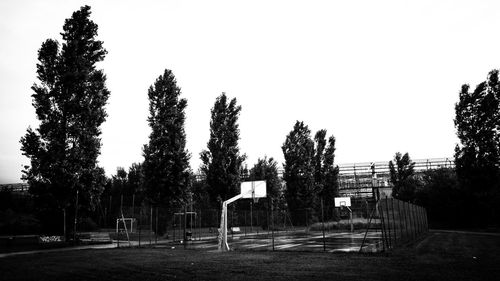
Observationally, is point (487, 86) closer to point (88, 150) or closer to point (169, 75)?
point (169, 75)

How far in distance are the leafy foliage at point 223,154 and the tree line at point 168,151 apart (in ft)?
0.35

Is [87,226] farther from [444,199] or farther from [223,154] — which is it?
[444,199]

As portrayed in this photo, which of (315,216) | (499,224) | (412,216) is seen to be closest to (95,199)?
(412,216)

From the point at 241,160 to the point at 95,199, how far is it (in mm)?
16449

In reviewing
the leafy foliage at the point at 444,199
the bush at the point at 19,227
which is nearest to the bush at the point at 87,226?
the bush at the point at 19,227

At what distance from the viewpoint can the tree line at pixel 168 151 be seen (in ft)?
77.2

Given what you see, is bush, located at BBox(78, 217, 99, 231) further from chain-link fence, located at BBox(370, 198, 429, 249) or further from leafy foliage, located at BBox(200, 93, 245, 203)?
chain-link fence, located at BBox(370, 198, 429, 249)

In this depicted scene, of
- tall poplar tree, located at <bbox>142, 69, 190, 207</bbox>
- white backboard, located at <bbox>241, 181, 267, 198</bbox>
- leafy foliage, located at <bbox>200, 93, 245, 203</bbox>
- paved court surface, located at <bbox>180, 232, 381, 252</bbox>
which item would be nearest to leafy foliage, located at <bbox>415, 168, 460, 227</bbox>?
paved court surface, located at <bbox>180, 232, 381, 252</bbox>

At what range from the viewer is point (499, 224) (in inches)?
1296

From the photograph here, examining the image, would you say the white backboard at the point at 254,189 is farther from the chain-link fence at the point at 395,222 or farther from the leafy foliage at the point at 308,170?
the leafy foliage at the point at 308,170

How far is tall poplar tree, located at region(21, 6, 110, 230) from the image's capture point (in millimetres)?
23141

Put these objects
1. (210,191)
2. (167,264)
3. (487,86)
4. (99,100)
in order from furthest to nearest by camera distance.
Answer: (210,191), (487,86), (99,100), (167,264)

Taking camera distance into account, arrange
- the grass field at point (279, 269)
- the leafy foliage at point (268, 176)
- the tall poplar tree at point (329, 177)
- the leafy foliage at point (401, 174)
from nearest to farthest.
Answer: the grass field at point (279, 269), the leafy foliage at point (268, 176), the leafy foliage at point (401, 174), the tall poplar tree at point (329, 177)

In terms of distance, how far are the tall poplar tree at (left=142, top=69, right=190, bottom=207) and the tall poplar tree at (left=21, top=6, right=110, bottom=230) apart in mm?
6171
